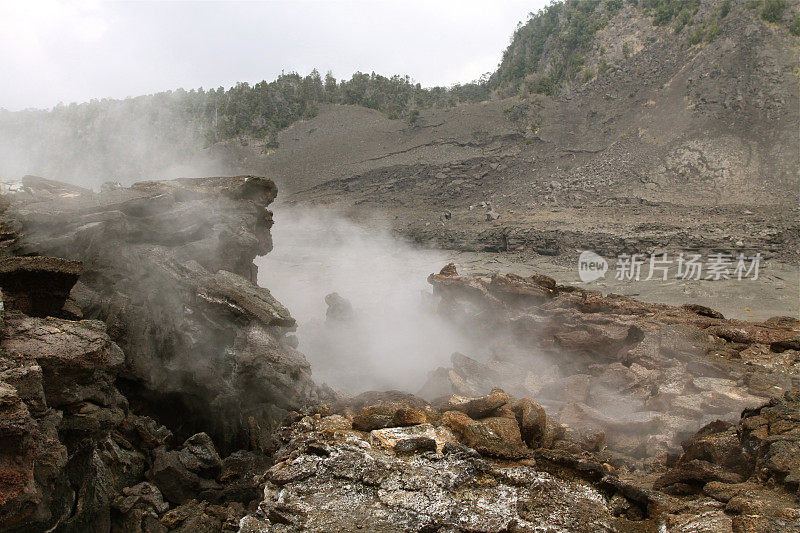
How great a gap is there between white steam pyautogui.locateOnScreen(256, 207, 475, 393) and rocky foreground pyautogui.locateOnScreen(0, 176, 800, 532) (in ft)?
5.92

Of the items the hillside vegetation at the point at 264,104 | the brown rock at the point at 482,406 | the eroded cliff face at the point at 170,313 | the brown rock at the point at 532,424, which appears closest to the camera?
the brown rock at the point at 532,424

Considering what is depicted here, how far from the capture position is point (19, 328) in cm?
426

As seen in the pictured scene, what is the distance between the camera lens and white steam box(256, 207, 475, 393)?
9828 millimetres

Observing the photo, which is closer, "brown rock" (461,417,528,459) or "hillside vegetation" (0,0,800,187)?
"brown rock" (461,417,528,459)

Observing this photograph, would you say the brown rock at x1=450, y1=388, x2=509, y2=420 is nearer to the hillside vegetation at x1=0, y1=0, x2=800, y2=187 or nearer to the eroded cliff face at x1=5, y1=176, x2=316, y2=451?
the eroded cliff face at x1=5, y1=176, x2=316, y2=451

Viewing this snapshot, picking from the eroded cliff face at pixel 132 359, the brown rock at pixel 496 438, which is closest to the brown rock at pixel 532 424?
the brown rock at pixel 496 438

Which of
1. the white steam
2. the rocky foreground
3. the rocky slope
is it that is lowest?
the white steam

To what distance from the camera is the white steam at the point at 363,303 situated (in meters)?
9.83

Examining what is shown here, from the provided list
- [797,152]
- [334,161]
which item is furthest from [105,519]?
[334,161]

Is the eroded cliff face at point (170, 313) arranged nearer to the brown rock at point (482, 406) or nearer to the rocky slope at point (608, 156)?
the brown rock at point (482, 406)

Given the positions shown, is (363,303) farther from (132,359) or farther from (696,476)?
(696,476)

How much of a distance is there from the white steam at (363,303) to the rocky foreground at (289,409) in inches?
71.0

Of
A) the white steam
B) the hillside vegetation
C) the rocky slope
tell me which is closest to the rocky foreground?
the white steam

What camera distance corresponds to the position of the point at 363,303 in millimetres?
14578
